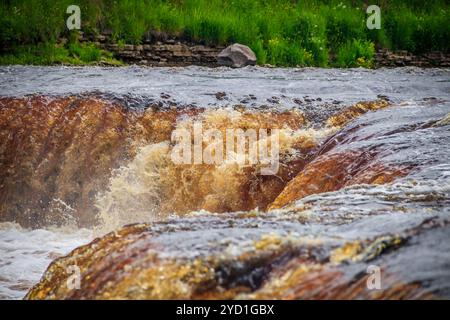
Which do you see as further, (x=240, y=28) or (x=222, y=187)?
(x=240, y=28)

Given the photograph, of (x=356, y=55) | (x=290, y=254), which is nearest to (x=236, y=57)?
(x=356, y=55)

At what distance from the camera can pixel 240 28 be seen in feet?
44.7

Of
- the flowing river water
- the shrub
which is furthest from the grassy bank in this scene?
the flowing river water

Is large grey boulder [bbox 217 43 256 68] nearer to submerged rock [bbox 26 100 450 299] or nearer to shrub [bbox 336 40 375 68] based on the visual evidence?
shrub [bbox 336 40 375 68]

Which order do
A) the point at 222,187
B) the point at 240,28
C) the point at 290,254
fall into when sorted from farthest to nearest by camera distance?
the point at 240,28, the point at 222,187, the point at 290,254

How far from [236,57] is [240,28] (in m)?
1.84

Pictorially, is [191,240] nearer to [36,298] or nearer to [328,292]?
[328,292]

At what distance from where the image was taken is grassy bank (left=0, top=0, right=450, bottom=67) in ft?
41.8

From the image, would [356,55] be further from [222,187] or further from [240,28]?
[222,187]

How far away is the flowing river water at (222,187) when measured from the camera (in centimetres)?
230

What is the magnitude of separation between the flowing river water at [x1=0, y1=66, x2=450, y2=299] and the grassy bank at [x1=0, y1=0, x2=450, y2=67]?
2.75 metres

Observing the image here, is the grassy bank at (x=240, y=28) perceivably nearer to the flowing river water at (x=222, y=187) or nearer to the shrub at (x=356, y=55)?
the shrub at (x=356, y=55)

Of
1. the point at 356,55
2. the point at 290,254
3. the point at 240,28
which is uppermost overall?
the point at 240,28

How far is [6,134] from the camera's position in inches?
255
